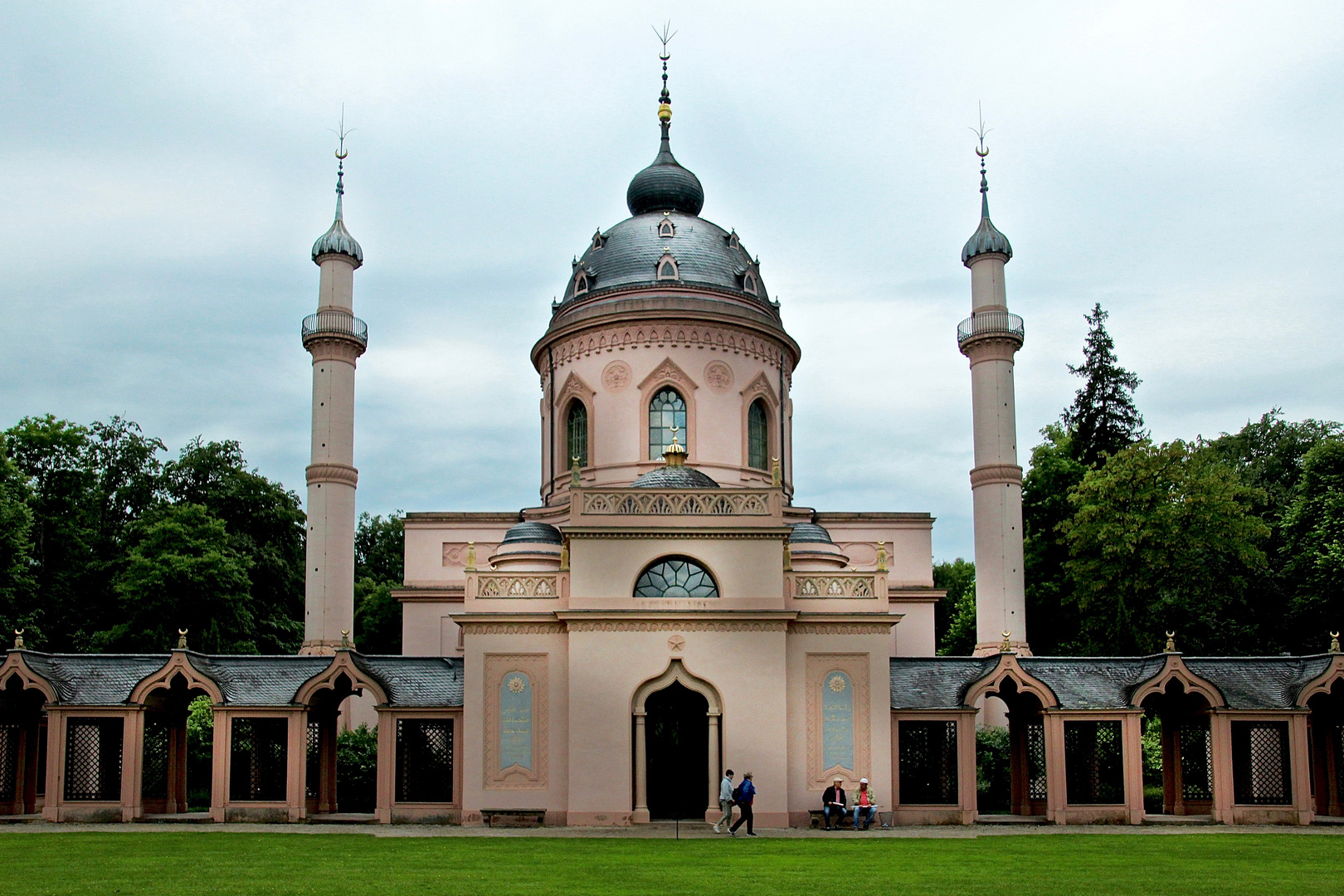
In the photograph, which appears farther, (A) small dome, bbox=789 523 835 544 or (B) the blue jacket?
(A) small dome, bbox=789 523 835 544

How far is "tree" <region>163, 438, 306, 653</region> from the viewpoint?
53344 millimetres

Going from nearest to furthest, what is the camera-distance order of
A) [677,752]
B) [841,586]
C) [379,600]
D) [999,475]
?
[841,586], [677,752], [999,475], [379,600]

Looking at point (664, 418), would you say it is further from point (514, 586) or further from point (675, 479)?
point (514, 586)

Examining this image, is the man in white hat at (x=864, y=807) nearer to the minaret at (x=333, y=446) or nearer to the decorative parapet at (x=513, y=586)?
the decorative parapet at (x=513, y=586)

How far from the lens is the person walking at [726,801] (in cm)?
2639

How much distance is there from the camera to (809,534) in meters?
35.1

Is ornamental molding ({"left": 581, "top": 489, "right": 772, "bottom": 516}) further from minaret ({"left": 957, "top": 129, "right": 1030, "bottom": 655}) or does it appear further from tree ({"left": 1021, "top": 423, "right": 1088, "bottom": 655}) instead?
tree ({"left": 1021, "top": 423, "right": 1088, "bottom": 655})

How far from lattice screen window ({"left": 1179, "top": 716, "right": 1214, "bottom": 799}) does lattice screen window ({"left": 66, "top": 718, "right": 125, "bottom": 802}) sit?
78.7 ft

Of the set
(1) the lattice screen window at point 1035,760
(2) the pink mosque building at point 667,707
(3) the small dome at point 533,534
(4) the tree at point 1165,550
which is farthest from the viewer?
(4) the tree at point 1165,550

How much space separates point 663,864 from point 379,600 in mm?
47362

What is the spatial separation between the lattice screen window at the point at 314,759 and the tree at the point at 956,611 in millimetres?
24777

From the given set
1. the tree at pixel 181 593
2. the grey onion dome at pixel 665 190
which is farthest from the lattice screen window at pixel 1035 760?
the tree at pixel 181 593

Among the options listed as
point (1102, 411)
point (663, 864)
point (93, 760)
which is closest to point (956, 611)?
point (1102, 411)

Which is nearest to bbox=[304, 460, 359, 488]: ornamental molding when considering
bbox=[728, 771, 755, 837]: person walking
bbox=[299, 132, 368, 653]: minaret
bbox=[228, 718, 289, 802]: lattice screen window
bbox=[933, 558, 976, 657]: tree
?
bbox=[299, 132, 368, 653]: minaret
